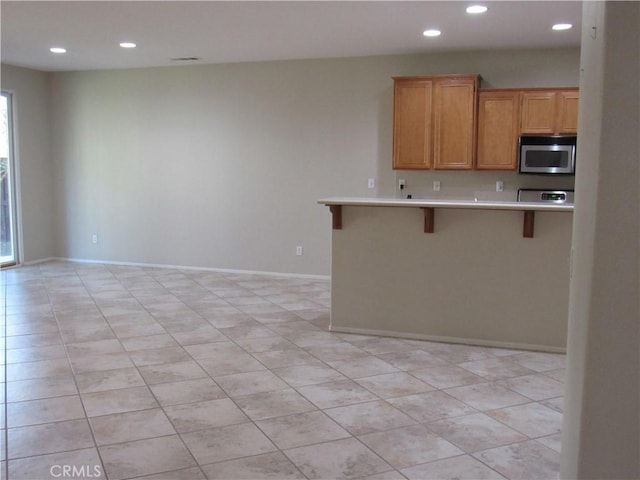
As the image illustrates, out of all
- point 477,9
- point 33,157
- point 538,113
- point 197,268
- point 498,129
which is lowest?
point 197,268

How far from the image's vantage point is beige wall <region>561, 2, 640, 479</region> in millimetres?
1678

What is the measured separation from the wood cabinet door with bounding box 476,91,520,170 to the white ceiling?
0.55 m

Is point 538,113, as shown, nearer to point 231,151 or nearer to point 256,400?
point 231,151

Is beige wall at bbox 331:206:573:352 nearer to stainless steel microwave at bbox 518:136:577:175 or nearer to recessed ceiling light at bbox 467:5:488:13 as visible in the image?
recessed ceiling light at bbox 467:5:488:13

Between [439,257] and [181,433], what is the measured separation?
7.88 feet

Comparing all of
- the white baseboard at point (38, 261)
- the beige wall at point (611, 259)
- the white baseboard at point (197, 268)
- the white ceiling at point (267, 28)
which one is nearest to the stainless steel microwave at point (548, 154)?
the white ceiling at point (267, 28)

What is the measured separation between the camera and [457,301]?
180 inches

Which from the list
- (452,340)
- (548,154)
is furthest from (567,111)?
(452,340)

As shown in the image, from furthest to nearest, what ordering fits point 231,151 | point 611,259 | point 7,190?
point 7,190
point 231,151
point 611,259

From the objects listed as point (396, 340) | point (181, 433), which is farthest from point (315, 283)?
point (181, 433)

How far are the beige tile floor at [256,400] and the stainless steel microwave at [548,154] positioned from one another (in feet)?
7.94

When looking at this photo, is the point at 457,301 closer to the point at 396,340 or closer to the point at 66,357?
the point at 396,340

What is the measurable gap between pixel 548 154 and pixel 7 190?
6.61 metres

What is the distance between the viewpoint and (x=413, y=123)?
6398 mm
